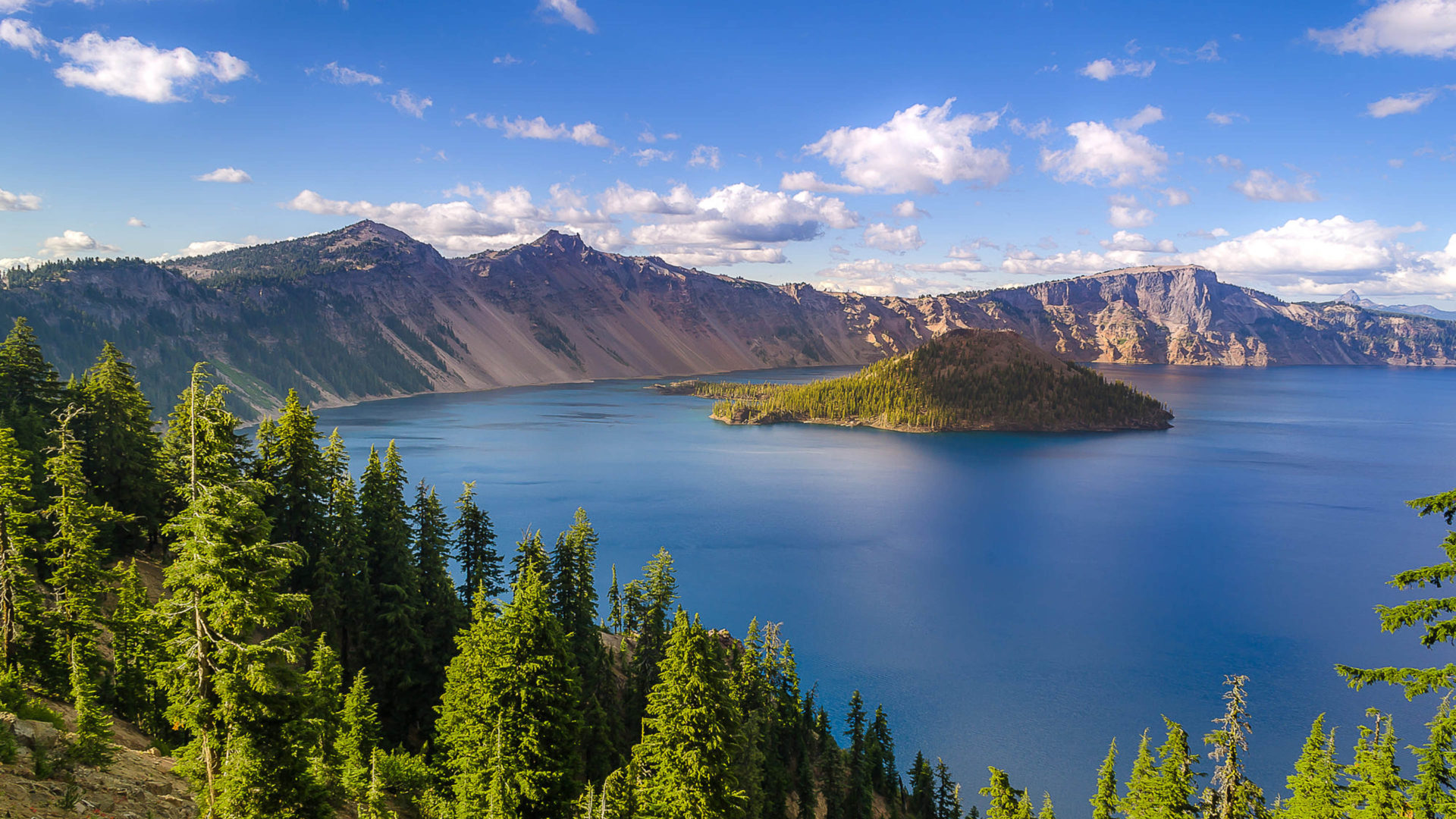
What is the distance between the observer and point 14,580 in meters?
22.5

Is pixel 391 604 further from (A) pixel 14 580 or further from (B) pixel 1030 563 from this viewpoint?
(B) pixel 1030 563

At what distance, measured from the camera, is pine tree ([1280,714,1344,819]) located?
2198cm

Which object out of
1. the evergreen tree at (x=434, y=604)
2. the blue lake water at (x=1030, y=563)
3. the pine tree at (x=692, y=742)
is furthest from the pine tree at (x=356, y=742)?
the blue lake water at (x=1030, y=563)

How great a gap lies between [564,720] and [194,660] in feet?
32.8

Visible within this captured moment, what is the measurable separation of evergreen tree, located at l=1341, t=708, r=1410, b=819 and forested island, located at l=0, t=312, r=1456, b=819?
14 centimetres

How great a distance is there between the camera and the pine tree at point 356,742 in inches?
906

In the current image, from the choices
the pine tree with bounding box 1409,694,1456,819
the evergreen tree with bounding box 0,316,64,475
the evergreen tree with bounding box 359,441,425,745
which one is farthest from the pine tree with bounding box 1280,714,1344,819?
the evergreen tree with bounding box 0,316,64,475

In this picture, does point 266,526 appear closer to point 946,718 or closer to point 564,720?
point 564,720

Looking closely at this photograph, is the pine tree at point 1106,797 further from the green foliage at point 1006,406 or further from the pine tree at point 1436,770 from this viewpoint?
the green foliage at point 1006,406

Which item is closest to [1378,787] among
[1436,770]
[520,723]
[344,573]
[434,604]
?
[1436,770]

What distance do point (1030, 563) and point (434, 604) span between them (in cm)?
6109

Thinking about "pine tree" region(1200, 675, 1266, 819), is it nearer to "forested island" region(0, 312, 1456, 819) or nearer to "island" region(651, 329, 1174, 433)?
"forested island" region(0, 312, 1456, 819)

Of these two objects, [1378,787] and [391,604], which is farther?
[391,604]

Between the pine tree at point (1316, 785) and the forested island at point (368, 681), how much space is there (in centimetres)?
8
